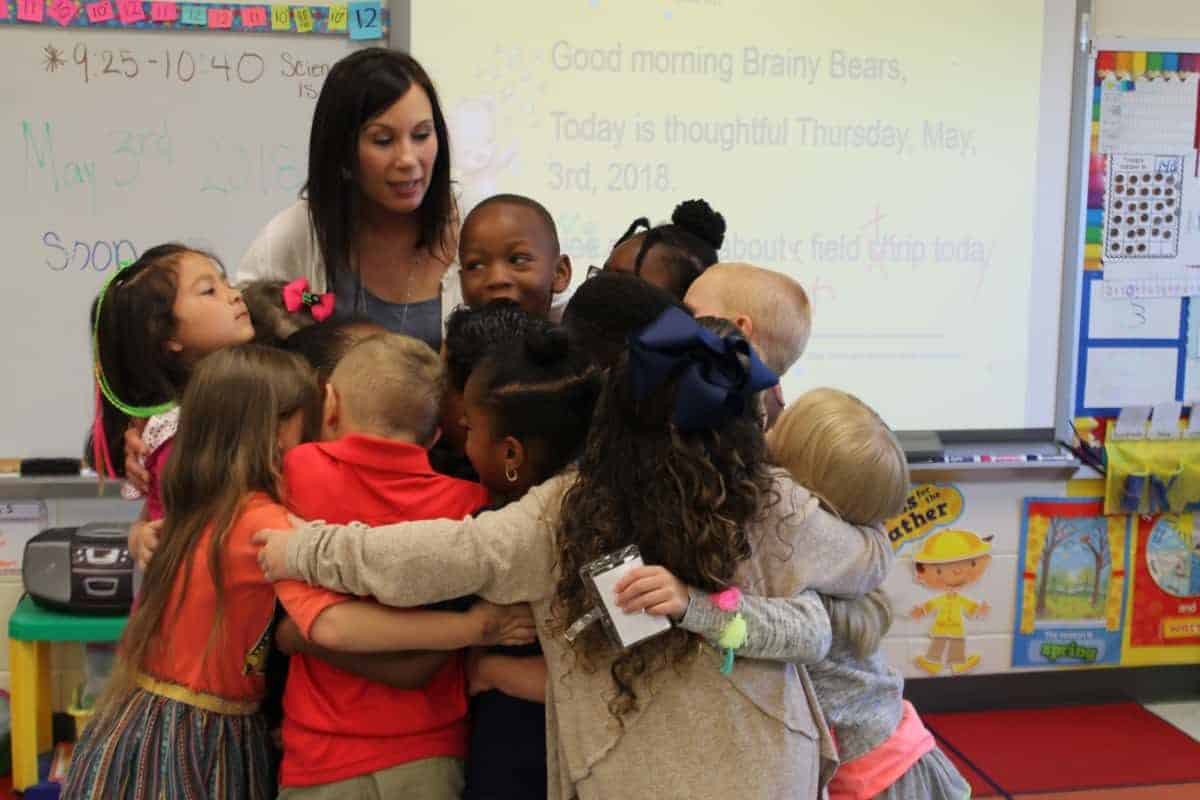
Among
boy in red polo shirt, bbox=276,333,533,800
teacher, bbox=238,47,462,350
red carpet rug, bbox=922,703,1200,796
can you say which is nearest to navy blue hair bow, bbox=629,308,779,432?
boy in red polo shirt, bbox=276,333,533,800

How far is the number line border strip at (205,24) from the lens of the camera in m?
2.78

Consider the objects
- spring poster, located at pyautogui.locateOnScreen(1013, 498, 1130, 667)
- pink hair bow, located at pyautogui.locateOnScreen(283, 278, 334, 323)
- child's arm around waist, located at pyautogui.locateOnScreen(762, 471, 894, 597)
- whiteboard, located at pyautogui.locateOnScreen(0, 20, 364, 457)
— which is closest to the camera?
child's arm around waist, located at pyautogui.locateOnScreen(762, 471, 894, 597)

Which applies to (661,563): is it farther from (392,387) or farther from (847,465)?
(392,387)

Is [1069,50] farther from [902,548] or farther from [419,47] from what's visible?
[419,47]

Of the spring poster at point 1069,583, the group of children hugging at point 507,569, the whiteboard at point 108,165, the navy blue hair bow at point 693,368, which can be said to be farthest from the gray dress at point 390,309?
the spring poster at point 1069,583

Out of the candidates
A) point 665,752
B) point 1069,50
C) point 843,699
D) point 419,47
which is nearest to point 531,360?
point 665,752

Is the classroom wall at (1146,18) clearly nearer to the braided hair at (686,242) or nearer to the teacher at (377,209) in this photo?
the braided hair at (686,242)

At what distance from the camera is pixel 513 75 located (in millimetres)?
2979

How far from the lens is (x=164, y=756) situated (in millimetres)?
1465

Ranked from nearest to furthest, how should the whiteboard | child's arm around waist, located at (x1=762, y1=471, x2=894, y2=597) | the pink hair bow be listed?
child's arm around waist, located at (x1=762, y1=471, x2=894, y2=597) < the pink hair bow < the whiteboard

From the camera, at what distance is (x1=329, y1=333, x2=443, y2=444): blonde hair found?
141 cm

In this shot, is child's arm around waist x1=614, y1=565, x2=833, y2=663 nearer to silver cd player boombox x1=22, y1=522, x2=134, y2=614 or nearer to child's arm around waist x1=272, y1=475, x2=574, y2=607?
child's arm around waist x1=272, y1=475, x2=574, y2=607

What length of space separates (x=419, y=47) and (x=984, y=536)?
6.67 feet

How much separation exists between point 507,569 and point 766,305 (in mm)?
586
